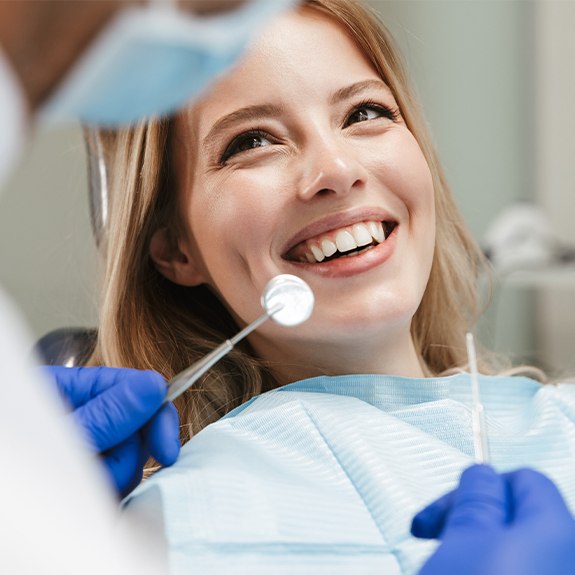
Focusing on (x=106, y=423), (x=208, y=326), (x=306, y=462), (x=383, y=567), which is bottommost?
(x=383, y=567)

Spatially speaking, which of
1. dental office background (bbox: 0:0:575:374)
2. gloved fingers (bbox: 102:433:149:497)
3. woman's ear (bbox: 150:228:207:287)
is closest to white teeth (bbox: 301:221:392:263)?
woman's ear (bbox: 150:228:207:287)

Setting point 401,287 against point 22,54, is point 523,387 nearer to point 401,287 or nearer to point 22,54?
point 401,287

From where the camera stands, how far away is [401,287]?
3.65 ft

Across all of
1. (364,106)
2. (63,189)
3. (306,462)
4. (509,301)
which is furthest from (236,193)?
(509,301)

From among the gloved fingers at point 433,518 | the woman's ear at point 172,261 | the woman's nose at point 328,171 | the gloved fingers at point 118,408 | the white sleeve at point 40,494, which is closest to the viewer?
the white sleeve at point 40,494

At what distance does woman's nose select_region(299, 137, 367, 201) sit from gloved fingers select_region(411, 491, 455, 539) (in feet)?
1.47

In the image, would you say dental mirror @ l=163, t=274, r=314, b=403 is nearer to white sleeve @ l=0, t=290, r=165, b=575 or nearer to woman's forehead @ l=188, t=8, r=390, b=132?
woman's forehead @ l=188, t=8, r=390, b=132

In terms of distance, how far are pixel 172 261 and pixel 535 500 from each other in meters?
0.76

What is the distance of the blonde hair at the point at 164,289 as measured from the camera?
4.07 ft

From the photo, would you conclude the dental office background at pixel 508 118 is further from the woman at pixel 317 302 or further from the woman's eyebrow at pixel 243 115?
the woman's eyebrow at pixel 243 115

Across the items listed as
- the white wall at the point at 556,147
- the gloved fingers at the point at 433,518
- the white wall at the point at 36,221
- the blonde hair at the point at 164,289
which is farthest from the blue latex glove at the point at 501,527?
the white wall at the point at 556,147

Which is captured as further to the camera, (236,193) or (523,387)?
(523,387)

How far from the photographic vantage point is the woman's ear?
1285 millimetres

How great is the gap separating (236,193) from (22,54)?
68 cm
